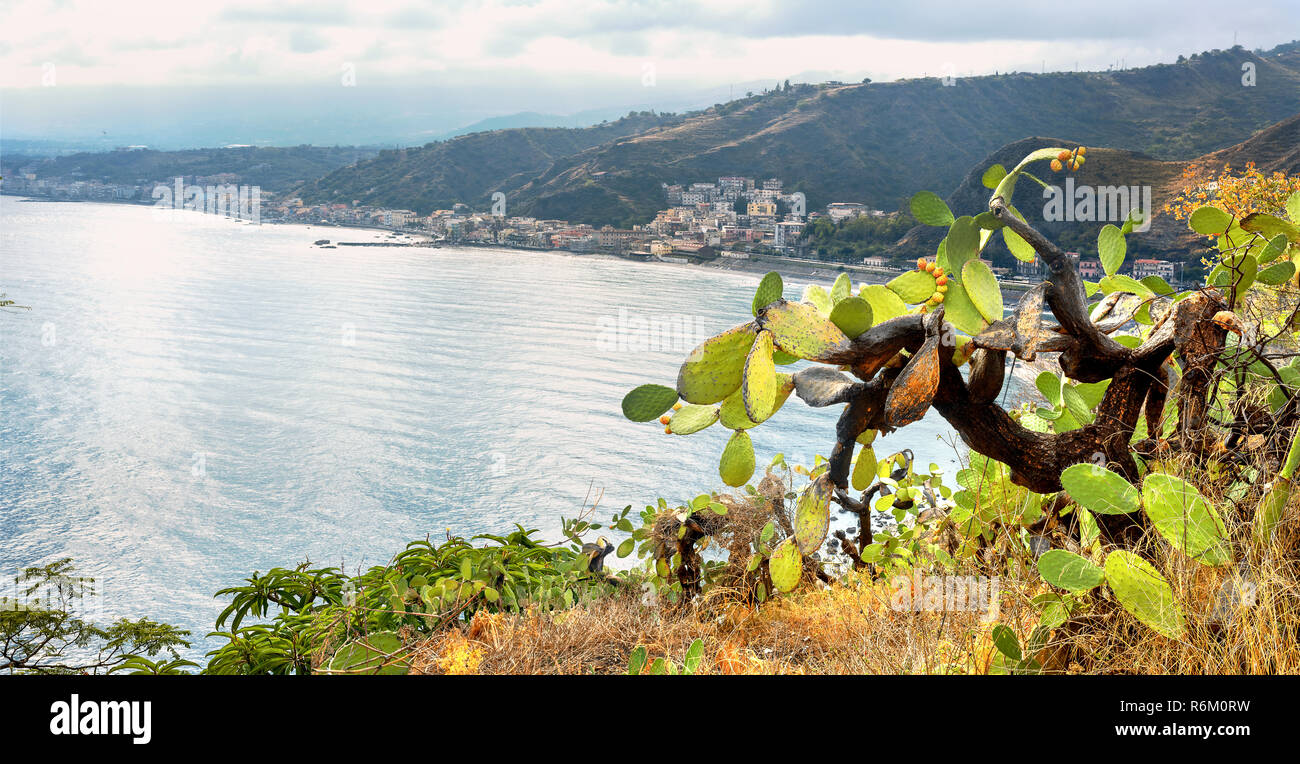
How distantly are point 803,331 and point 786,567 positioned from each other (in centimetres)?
53

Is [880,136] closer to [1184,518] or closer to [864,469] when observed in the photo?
[864,469]

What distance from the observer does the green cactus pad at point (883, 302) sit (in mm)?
1302

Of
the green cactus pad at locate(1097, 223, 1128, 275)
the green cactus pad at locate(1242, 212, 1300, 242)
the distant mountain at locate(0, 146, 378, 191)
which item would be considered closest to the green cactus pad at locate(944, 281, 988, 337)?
the green cactus pad at locate(1097, 223, 1128, 275)

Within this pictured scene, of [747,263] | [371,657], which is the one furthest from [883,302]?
[747,263]

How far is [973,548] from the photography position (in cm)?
184

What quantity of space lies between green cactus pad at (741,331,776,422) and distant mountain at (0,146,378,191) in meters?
66.1

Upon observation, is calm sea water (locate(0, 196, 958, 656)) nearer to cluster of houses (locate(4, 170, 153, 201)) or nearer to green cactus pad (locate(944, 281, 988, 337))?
green cactus pad (locate(944, 281, 988, 337))

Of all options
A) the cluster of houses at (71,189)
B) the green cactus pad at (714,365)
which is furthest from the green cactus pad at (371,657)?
the cluster of houses at (71,189)

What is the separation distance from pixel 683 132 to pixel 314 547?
46.9m

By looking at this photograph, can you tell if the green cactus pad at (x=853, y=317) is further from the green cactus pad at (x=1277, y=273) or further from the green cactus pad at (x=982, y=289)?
the green cactus pad at (x=1277, y=273)

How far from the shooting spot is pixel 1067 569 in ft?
3.87

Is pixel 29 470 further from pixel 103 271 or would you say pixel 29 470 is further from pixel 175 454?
pixel 103 271

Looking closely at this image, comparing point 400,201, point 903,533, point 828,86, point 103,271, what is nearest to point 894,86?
point 828,86

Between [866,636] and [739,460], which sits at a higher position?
[739,460]
